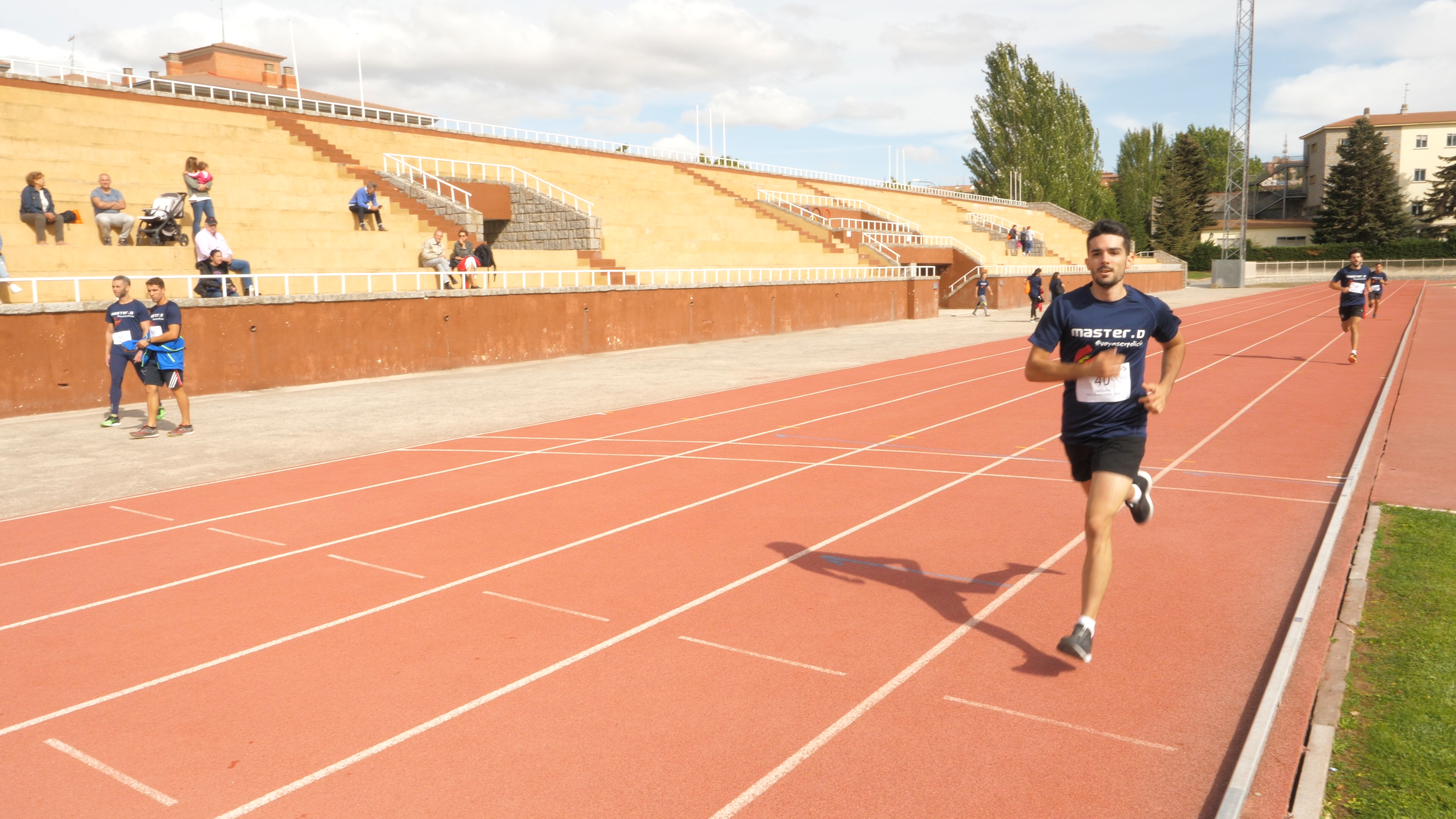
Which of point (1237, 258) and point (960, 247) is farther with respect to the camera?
point (1237, 258)

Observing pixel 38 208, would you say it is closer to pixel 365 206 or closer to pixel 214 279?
pixel 214 279

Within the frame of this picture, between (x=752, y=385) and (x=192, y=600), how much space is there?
33.8 ft

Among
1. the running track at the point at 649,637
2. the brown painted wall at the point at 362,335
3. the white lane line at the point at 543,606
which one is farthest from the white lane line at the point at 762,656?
the brown painted wall at the point at 362,335

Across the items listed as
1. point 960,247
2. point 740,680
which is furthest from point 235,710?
point 960,247

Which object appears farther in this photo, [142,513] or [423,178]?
[423,178]

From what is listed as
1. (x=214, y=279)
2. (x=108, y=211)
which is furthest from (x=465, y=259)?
(x=108, y=211)

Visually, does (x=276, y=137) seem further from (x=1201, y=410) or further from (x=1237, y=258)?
(x=1237, y=258)

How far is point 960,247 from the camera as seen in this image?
128 feet

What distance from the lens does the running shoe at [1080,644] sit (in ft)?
14.6

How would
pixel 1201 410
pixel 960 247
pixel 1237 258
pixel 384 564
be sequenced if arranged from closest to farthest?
1. pixel 384 564
2. pixel 1201 410
3. pixel 960 247
4. pixel 1237 258

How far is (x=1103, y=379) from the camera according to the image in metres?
4.43

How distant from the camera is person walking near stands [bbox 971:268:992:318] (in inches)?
1345

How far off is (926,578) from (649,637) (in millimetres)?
1818

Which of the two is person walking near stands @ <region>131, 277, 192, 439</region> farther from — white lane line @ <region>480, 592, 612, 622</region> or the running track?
white lane line @ <region>480, 592, 612, 622</region>
